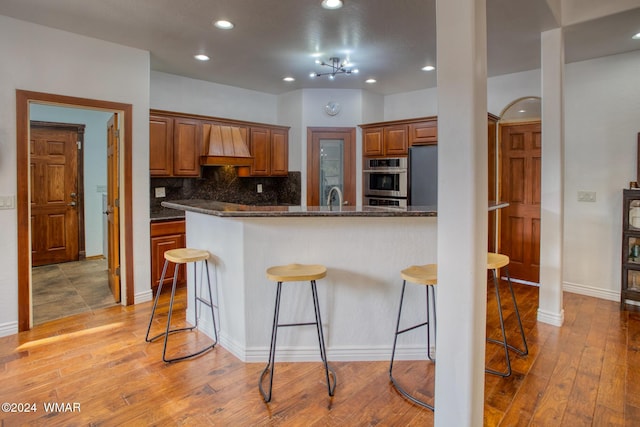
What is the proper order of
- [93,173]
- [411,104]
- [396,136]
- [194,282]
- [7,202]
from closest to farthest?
1. [7,202]
2. [194,282]
3. [396,136]
4. [411,104]
5. [93,173]

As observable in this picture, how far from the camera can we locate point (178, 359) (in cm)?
276

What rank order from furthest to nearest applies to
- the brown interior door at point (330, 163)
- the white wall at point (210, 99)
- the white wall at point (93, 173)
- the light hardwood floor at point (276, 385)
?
the white wall at point (93, 173) → the brown interior door at point (330, 163) → the white wall at point (210, 99) → the light hardwood floor at point (276, 385)

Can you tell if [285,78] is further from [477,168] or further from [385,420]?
[385,420]

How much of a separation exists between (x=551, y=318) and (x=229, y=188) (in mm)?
4266

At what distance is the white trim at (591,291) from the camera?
4.15 meters

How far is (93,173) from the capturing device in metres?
6.05

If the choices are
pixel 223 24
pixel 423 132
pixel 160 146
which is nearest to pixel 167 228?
pixel 160 146

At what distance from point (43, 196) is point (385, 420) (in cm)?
583

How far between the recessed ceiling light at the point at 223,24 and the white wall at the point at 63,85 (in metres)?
1.07

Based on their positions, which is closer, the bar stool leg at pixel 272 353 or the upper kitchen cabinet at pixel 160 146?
the bar stool leg at pixel 272 353

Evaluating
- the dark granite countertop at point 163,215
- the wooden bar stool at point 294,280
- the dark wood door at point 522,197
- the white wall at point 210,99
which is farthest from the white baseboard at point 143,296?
the dark wood door at point 522,197

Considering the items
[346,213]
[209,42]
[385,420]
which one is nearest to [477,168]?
[346,213]

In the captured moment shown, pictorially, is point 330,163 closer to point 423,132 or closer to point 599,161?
point 423,132

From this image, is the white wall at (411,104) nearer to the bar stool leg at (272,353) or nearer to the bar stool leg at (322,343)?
the bar stool leg at (322,343)
